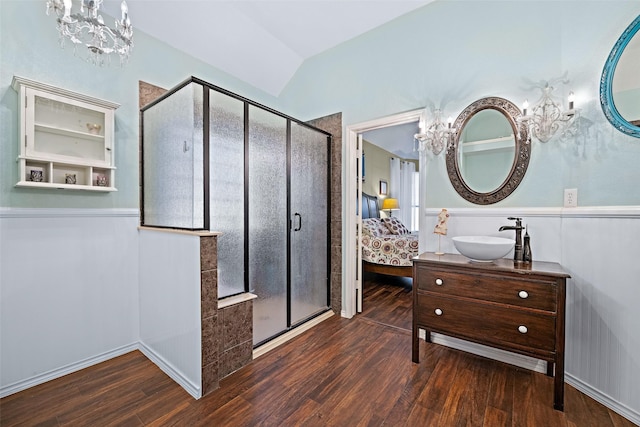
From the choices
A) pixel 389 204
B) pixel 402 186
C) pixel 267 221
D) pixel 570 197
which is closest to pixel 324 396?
pixel 267 221

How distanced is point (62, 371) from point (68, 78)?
2.07 m

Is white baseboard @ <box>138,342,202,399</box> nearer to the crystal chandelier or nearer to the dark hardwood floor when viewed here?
the dark hardwood floor

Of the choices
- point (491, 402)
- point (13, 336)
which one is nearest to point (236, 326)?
point (13, 336)

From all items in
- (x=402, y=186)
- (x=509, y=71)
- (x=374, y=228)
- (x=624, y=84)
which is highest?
(x=509, y=71)

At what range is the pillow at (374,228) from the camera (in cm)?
407

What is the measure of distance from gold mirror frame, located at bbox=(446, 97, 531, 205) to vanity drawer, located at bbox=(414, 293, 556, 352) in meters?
0.85

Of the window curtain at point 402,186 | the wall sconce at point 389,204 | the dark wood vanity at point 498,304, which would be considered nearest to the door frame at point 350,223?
the dark wood vanity at point 498,304

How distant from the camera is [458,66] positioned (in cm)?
227

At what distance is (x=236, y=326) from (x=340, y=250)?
1.40 meters

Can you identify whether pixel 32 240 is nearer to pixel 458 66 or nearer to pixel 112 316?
pixel 112 316

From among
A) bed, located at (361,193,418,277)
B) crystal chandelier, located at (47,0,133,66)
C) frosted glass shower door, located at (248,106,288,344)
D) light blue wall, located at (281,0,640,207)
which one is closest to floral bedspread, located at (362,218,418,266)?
bed, located at (361,193,418,277)

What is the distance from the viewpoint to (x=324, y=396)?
168cm

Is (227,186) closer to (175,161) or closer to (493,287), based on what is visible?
(175,161)

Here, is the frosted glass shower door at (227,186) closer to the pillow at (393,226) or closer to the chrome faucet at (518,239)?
the chrome faucet at (518,239)
